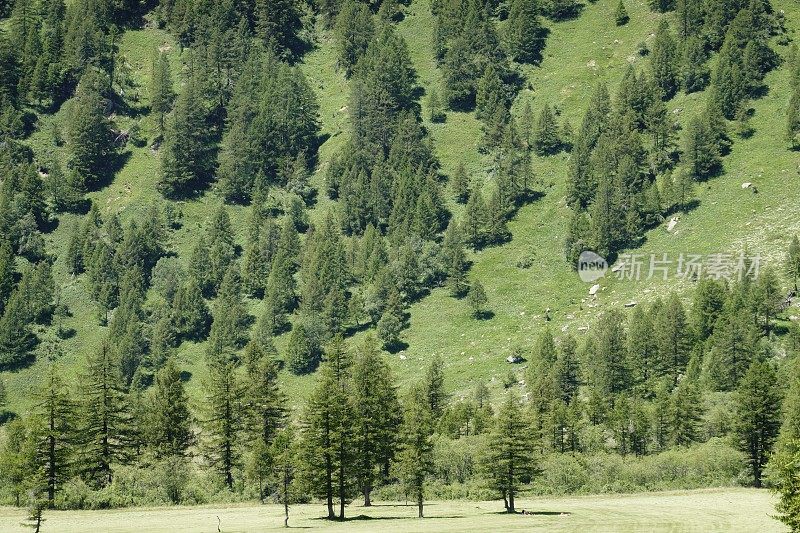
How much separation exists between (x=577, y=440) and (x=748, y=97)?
106 metres

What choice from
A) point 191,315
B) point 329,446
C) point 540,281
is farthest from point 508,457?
point 191,315

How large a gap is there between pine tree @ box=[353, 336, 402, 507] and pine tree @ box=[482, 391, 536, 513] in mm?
11058

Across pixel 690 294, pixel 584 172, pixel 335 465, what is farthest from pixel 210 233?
pixel 335 465

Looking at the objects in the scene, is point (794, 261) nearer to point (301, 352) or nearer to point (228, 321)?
point (301, 352)

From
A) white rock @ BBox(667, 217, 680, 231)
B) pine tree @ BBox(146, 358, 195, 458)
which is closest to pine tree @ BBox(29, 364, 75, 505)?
pine tree @ BBox(146, 358, 195, 458)

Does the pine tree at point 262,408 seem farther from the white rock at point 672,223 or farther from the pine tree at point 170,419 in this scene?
the white rock at point 672,223

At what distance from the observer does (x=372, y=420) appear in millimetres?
84500

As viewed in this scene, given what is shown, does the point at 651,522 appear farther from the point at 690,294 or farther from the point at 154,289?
the point at 154,289

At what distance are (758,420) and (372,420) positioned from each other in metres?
43.8

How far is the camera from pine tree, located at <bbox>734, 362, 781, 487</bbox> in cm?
9894

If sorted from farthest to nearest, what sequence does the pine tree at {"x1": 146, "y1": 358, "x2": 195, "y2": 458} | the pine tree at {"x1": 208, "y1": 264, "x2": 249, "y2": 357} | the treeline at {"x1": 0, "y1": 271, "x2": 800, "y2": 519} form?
the pine tree at {"x1": 208, "y1": 264, "x2": 249, "y2": 357}
the pine tree at {"x1": 146, "y1": 358, "x2": 195, "y2": 458}
the treeline at {"x1": 0, "y1": 271, "x2": 800, "y2": 519}

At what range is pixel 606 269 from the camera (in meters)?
173

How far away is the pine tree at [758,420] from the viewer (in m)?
98.9

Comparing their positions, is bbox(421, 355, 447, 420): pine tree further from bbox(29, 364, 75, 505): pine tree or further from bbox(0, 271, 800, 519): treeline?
bbox(29, 364, 75, 505): pine tree
